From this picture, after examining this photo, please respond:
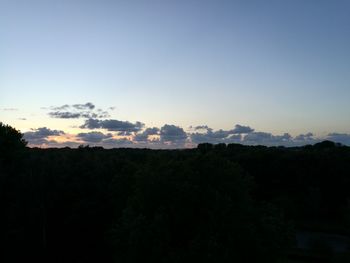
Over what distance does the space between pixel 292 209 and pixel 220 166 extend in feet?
121

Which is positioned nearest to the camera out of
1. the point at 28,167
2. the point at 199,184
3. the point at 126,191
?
the point at 199,184

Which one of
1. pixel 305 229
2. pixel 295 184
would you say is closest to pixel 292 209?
pixel 305 229

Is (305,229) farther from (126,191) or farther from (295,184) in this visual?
(126,191)

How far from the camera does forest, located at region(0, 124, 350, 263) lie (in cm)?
2408

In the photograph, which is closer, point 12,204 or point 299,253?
point 12,204

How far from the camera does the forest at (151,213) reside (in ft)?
79.0

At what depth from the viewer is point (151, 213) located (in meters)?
25.9

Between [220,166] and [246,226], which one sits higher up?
[220,166]

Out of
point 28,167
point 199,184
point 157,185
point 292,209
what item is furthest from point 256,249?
point 292,209

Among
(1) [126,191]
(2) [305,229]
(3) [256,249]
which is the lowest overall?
(2) [305,229]

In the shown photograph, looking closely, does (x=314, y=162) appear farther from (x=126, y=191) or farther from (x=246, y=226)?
(x=246, y=226)

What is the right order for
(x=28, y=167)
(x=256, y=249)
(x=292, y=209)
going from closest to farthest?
(x=256, y=249)
(x=28, y=167)
(x=292, y=209)

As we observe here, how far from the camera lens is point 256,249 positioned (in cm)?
2427

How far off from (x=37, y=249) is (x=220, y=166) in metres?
18.5
